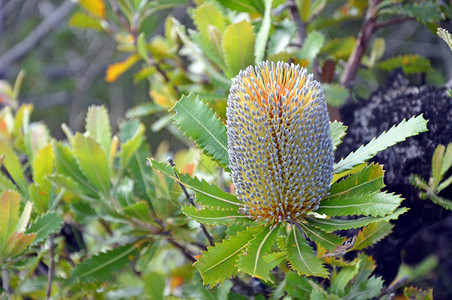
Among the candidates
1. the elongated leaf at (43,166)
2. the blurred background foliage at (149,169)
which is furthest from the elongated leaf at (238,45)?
the elongated leaf at (43,166)

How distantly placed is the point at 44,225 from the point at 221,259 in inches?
18.2

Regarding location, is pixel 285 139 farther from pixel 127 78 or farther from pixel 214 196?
pixel 127 78

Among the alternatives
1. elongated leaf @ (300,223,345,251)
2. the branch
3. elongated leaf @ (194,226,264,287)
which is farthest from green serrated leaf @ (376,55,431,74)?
elongated leaf @ (194,226,264,287)

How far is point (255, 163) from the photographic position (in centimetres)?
71

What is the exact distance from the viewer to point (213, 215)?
699mm

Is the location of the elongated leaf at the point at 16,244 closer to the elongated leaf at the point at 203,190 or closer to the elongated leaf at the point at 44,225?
the elongated leaf at the point at 44,225

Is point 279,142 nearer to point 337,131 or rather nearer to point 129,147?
point 337,131

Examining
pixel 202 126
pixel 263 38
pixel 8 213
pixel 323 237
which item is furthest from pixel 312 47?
pixel 8 213

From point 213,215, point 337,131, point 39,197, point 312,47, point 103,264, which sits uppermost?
point 312,47

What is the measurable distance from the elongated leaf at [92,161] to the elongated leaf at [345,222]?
489mm

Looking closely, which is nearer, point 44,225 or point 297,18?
point 44,225

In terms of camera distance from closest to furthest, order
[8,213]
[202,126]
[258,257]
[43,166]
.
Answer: [258,257] < [202,126] < [8,213] < [43,166]

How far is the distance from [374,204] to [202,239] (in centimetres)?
51

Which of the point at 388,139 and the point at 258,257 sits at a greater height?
the point at 388,139
